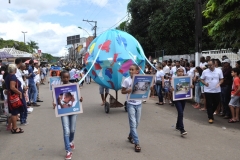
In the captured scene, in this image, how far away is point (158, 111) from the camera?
9.75 metres

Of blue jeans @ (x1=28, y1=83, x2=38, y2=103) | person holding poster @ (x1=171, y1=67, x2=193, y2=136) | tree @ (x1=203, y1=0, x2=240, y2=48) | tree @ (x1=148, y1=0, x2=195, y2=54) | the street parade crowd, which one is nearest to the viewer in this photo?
the street parade crowd

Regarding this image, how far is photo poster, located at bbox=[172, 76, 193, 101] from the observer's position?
6586 mm

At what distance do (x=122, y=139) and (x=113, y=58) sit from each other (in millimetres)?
2926

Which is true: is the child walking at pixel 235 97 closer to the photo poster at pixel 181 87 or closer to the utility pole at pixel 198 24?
the photo poster at pixel 181 87

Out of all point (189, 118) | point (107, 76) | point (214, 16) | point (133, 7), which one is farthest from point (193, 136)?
point (133, 7)

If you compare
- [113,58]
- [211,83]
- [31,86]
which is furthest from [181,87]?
[31,86]

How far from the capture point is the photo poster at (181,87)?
6.59 m

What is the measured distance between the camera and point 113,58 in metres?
8.30

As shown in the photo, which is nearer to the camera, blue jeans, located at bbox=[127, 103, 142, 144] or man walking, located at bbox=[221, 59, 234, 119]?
blue jeans, located at bbox=[127, 103, 142, 144]

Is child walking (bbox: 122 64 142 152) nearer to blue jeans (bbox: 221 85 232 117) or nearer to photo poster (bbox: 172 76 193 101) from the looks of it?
photo poster (bbox: 172 76 193 101)

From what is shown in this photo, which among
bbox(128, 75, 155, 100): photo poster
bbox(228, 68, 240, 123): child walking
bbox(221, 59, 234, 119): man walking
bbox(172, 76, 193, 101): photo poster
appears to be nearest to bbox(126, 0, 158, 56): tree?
bbox(221, 59, 234, 119): man walking

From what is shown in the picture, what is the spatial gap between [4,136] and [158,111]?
5.21 m

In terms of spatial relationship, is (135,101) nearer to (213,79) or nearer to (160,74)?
(213,79)

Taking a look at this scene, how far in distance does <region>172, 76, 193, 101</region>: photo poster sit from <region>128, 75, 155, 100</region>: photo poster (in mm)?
1168
